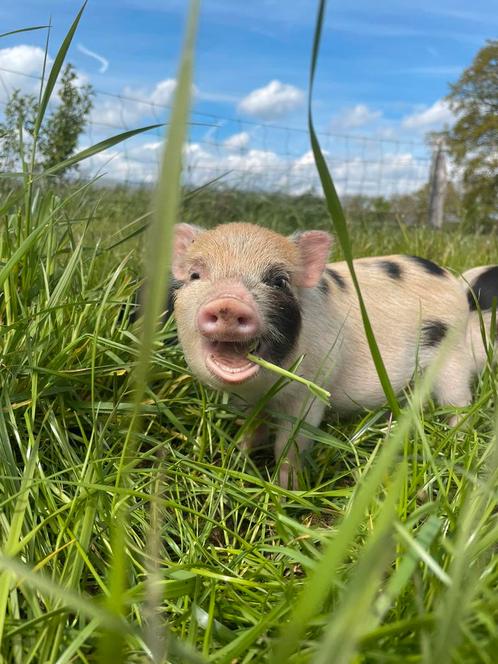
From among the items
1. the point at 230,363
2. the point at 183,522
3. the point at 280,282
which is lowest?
the point at 183,522

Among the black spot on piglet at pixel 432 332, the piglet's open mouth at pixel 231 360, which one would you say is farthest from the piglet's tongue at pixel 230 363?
the black spot on piglet at pixel 432 332

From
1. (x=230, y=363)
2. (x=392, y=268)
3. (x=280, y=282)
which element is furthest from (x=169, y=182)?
(x=392, y=268)

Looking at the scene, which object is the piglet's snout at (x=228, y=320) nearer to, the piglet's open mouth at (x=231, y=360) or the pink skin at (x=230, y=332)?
the pink skin at (x=230, y=332)

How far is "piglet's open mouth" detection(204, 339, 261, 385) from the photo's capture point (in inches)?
85.4

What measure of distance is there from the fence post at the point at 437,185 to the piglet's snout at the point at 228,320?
1516cm

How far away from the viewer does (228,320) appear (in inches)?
81.1

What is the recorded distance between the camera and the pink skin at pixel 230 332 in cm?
206

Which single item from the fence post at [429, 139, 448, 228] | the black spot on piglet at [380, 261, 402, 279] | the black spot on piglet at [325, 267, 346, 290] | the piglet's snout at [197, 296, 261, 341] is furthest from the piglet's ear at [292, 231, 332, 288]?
the fence post at [429, 139, 448, 228]

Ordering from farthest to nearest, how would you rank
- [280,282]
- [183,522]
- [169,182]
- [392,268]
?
1. [392,268]
2. [280,282]
3. [183,522]
4. [169,182]

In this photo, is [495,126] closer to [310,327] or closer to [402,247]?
[402,247]

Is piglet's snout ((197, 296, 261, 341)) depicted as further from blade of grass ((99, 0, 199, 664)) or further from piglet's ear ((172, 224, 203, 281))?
blade of grass ((99, 0, 199, 664))

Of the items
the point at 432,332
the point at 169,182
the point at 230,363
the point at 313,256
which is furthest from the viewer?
the point at 432,332

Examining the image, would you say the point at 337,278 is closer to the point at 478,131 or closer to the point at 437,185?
the point at 437,185

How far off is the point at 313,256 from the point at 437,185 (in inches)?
588
